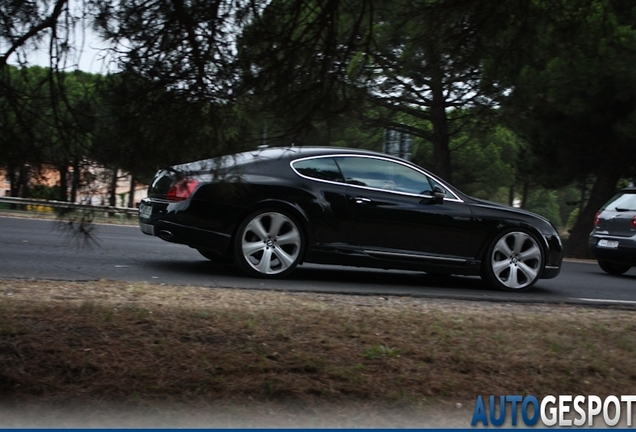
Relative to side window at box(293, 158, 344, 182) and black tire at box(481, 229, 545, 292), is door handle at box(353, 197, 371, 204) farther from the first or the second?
black tire at box(481, 229, 545, 292)

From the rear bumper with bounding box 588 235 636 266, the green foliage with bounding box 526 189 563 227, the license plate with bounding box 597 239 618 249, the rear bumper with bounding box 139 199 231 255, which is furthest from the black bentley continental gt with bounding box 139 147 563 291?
the green foliage with bounding box 526 189 563 227

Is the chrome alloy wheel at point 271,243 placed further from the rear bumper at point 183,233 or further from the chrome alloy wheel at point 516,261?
the chrome alloy wheel at point 516,261

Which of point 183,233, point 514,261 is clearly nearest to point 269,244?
point 183,233

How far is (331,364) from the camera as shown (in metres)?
5.61

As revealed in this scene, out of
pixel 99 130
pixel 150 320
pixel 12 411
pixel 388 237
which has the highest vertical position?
pixel 99 130

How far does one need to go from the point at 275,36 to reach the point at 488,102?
324 cm

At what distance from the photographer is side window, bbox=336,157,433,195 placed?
29.8 ft

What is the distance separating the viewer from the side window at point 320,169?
8859mm

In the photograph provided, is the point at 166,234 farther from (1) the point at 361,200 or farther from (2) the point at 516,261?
(2) the point at 516,261

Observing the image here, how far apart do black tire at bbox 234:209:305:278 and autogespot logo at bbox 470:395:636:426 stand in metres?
3.77

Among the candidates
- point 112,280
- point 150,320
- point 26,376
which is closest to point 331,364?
point 150,320

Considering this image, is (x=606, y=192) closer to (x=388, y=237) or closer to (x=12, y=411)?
(x=388, y=237)

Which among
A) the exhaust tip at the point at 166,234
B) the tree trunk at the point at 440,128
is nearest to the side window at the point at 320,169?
the tree trunk at the point at 440,128

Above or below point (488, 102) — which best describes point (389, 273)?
below
